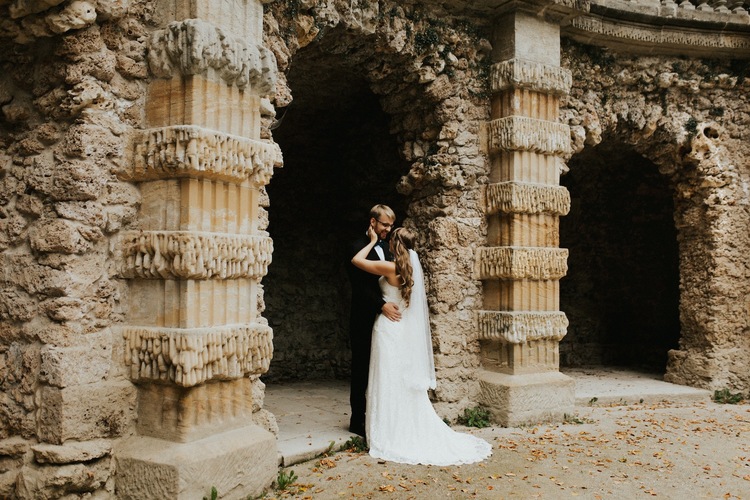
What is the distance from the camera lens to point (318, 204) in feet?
31.1

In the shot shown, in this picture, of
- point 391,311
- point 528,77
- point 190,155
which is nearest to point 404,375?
point 391,311

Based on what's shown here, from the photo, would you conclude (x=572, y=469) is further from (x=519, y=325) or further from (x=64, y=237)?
(x=64, y=237)

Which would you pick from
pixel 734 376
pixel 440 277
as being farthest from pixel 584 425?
pixel 734 376

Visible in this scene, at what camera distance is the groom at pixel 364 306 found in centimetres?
588

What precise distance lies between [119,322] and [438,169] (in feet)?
12.2

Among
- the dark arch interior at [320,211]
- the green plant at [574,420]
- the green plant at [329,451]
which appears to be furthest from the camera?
the dark arch interior at [320,211]

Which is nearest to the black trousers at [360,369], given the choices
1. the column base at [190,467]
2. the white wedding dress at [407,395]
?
the white wedding dress at [407,395]

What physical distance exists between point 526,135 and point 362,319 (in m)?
2.66

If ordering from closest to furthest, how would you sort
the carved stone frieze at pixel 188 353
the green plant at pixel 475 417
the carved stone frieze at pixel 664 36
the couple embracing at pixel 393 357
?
the carved stone frieze at pixel 188 353
the couple embracing at pixel 393 357
the green plant at pixel 475 417
the carved stone frieze at pixel 664 36

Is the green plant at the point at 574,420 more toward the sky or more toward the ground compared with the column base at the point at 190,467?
more toward the ground

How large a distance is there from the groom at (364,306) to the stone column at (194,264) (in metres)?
1.59

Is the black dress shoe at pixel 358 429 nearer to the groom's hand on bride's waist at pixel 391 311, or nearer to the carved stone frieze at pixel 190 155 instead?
the groom's hand on bride's waist at pixel 391 311

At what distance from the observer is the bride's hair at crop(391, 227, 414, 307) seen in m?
5.75

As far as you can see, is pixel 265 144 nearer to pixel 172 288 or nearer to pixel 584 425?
pixel 172 288
